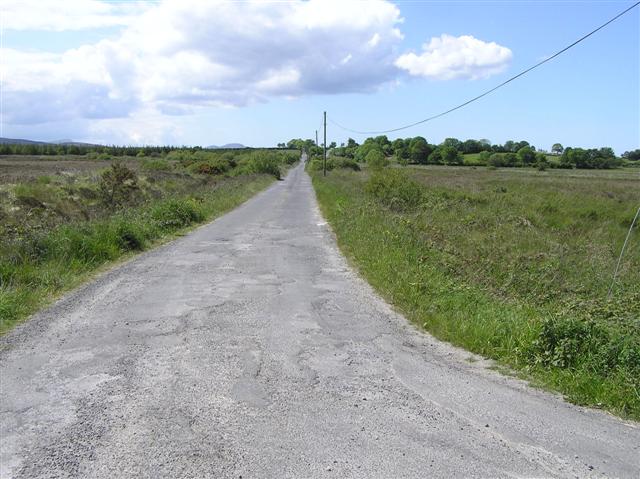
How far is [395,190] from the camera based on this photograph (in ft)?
81.4

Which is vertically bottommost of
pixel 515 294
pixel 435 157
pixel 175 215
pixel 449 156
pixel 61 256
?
pixel 515 294

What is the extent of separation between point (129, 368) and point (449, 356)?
10.6 ft

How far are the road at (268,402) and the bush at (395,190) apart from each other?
16341 millimetres

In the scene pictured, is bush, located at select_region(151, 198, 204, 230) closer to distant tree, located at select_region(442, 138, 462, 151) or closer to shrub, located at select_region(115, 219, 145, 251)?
shrub, located at select_region(115, 219, 145, 251)

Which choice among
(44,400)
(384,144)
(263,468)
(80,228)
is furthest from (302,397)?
(384,144)

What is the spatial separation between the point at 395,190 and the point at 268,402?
827 inches

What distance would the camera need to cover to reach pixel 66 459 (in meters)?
3.53

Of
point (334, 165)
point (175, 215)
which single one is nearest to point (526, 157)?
point (334, 165)

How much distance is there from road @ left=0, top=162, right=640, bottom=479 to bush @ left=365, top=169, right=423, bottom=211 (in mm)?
16341

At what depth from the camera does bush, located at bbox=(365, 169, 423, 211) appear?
23.8 metres

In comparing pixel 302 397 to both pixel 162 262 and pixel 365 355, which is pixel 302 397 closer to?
→ pixel 365 355

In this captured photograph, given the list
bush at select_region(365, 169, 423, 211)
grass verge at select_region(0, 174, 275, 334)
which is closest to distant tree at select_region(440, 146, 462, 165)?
bush at select_region(365, 169, 423, 211)

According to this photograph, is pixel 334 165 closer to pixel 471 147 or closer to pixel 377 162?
pixel 377 162

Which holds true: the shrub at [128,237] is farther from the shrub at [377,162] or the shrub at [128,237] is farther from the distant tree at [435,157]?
the distant tree at [435,157]
